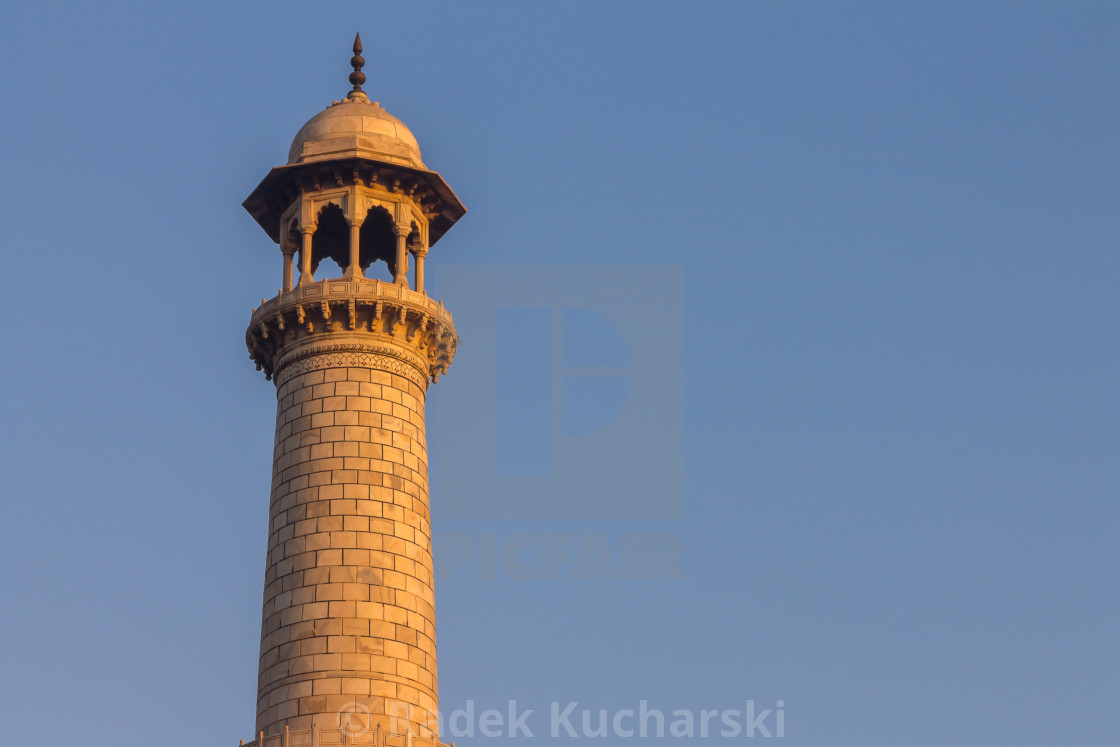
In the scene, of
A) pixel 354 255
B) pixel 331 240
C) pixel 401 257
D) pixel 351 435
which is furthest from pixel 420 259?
pixel 351 435

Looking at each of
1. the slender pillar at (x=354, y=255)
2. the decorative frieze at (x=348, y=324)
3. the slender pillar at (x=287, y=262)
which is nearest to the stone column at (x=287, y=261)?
the slender pillar at (x=287, y=262)

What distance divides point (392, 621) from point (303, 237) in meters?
10.1

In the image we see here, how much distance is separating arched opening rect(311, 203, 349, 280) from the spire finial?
131 inches

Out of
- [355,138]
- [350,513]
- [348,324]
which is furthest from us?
[355,138]

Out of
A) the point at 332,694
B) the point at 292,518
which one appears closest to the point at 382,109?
the point at 292,518

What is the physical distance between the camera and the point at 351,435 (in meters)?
38.2

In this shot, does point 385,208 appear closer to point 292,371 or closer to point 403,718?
point 292,371

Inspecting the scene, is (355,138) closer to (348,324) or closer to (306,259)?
(306,259)

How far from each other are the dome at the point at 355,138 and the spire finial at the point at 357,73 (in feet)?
2.37

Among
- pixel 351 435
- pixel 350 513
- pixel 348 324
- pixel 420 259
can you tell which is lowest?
pixel 350 513

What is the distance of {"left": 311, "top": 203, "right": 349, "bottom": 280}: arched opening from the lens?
42812mm

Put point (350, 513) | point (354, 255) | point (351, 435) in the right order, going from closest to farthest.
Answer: point (350, 513) → point (351, 435) → point (354, 255)

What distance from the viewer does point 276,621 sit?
36.4m

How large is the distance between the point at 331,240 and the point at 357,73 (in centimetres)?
435
